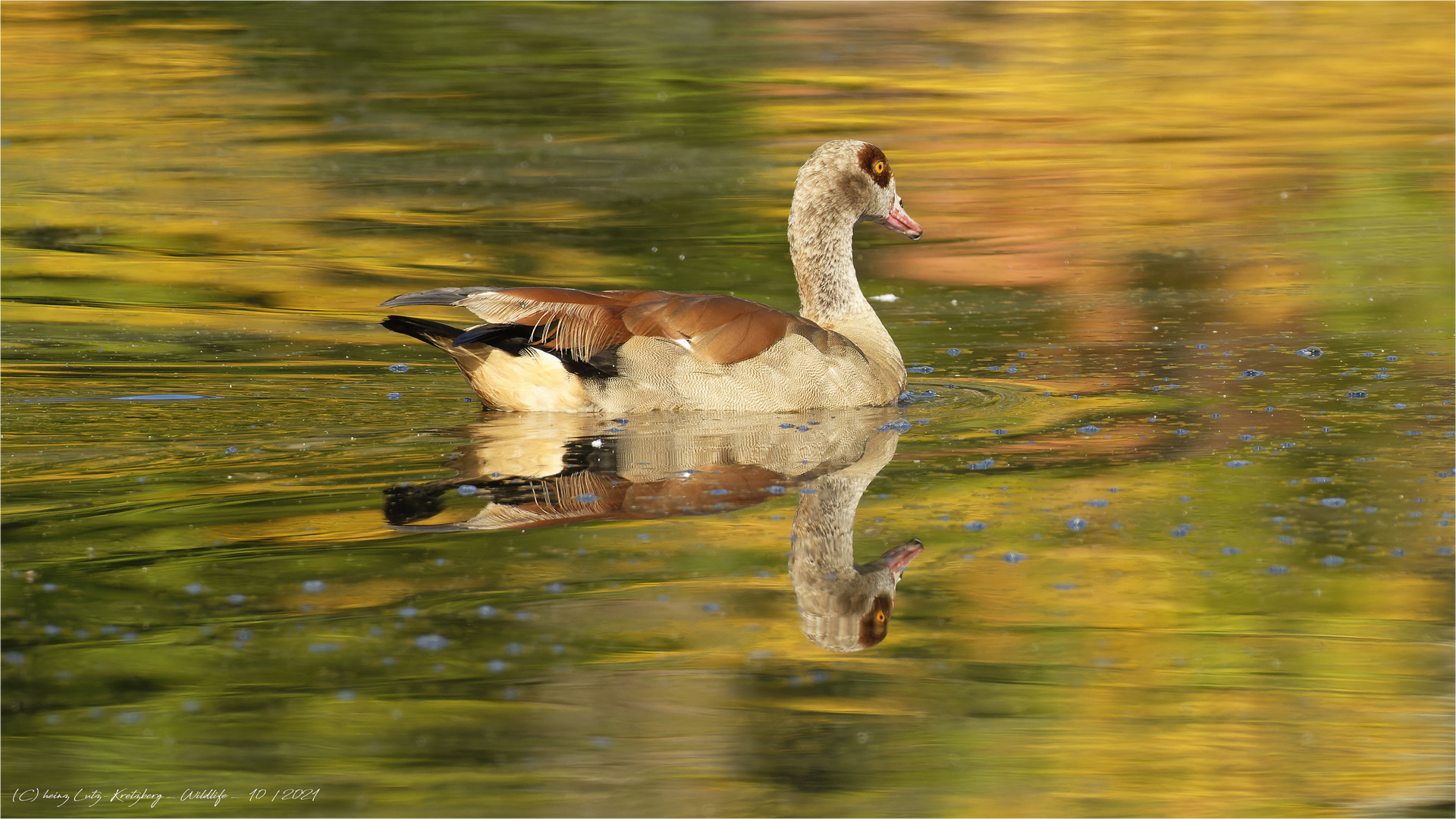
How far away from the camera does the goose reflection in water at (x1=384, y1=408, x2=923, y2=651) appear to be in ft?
21.8

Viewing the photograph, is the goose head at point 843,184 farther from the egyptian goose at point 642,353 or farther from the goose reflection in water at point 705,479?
the goose reflection in water at point 705,479

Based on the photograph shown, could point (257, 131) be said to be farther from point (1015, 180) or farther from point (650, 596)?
point (650, 596)

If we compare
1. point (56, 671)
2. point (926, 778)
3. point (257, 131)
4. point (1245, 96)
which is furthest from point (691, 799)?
point (1245, 96)

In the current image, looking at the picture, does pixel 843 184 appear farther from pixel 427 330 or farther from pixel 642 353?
pixel 427 330

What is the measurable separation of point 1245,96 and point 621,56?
8.55 metres

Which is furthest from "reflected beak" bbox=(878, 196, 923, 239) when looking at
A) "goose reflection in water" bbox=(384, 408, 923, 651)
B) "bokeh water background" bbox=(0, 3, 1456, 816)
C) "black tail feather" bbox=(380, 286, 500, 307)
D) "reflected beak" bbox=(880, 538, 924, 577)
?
"reflected beak" bbox=(880, 538, 924, 577)

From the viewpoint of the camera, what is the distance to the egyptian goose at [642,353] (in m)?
9.24

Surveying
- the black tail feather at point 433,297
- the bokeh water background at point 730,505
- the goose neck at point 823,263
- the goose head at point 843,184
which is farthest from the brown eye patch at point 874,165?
the black tail feather at point 433,297

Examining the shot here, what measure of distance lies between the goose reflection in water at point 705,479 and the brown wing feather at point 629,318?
40cm

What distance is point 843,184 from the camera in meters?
10.8

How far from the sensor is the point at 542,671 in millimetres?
5828

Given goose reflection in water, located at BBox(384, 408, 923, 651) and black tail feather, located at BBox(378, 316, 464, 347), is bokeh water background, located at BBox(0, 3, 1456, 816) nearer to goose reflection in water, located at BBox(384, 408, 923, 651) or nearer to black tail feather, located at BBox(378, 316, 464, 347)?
goose reflection in water, located at BBox(384, 408, 923, 651)

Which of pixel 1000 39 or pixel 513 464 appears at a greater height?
pixel 1000 39

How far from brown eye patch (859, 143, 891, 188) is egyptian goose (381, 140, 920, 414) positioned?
52.3 inches
